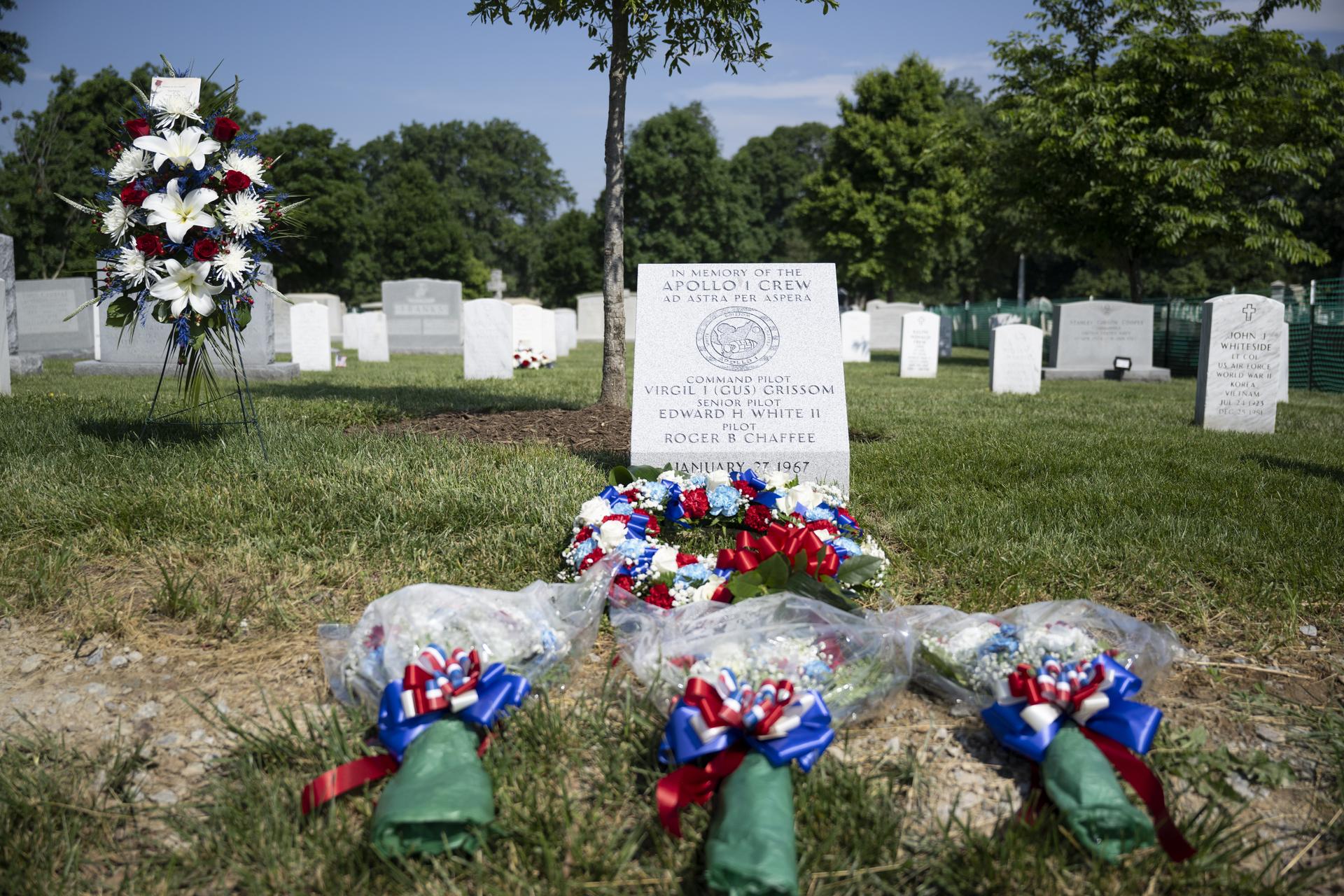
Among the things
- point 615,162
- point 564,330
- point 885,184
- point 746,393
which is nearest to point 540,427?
point 615,162

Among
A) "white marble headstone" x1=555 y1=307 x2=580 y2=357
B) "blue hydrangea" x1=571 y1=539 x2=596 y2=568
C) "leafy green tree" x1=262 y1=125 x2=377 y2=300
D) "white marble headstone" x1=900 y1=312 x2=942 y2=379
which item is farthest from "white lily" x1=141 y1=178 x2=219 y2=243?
"leafy green tree" x1=262 y1=125 x2=377 y2=300

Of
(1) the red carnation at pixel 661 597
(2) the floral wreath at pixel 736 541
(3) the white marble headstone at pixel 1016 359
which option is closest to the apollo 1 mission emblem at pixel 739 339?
(2) the floral wreath at pixel 736 541

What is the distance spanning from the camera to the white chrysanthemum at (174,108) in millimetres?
4004

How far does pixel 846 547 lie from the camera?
3.15m

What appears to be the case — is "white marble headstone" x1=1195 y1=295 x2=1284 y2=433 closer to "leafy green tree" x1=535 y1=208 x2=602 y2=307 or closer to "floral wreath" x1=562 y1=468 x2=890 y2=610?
"floral wreath" x1=562 y1=468 x2=890 y2=610

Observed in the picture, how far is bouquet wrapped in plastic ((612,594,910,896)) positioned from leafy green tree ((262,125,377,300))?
4308cm

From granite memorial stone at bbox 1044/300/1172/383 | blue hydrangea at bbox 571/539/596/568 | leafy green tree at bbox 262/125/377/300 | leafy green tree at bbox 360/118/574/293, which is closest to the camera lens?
blue hydrangea at bbox 571/539/596/568

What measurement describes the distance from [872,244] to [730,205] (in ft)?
46.1

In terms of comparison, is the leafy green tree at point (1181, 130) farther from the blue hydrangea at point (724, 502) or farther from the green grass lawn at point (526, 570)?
the blue hydrangea at point (724, 502)

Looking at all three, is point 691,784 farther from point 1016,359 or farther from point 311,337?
point 311,337

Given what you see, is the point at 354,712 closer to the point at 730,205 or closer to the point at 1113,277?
the point at 730,205

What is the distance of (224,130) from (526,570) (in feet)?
8.68

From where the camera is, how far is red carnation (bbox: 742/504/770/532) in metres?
3.56

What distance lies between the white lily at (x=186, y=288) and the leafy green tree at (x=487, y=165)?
207ft
